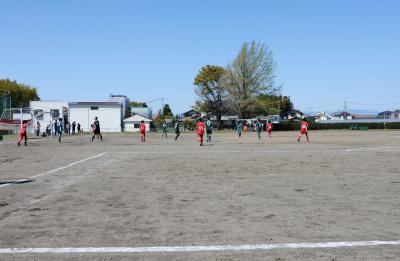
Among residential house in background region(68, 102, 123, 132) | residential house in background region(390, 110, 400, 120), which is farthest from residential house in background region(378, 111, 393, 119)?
residential house in background region(68, 102, 123, 132)

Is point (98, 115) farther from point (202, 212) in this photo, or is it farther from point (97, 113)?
point (202, 212)

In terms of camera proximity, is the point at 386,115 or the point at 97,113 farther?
the point at 386,115

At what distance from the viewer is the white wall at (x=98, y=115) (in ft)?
284

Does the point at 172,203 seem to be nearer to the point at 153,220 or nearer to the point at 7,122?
the point at 153,220

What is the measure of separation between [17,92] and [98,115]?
89.2 feet

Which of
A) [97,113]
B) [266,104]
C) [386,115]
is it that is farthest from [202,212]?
[386,115]

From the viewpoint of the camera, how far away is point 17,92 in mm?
103062

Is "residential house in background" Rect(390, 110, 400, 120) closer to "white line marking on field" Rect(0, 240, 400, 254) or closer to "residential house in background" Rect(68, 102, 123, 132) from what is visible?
"residential house in background" Rect(68, 102, 123, 132)

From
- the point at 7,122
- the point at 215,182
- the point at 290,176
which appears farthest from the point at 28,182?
the point at 7,122

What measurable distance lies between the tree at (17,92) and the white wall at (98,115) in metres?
18.6

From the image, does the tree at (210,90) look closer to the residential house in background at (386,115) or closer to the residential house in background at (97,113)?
the residential house in background at (97,113)

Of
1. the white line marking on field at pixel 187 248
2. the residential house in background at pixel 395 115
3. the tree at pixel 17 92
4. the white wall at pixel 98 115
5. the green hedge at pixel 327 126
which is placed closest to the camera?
the white line marking on field at pixel 187 248

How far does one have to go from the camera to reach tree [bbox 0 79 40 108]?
10081 centimetres

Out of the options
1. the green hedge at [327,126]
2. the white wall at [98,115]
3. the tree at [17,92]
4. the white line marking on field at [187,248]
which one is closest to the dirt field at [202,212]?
the white line marking on field at [187,248]
